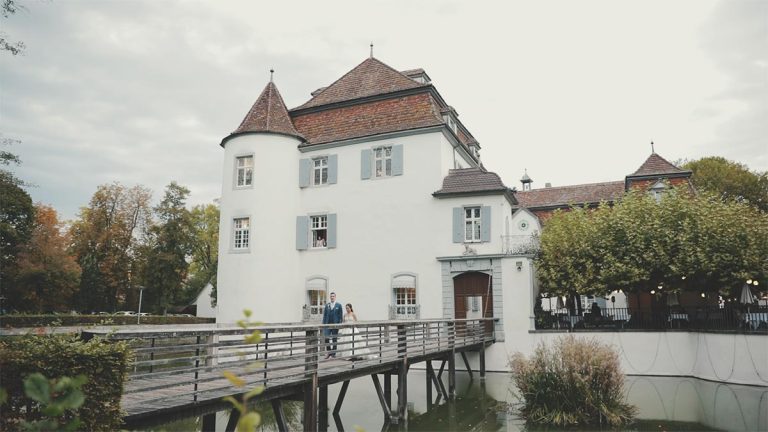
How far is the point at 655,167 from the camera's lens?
89.5 feet

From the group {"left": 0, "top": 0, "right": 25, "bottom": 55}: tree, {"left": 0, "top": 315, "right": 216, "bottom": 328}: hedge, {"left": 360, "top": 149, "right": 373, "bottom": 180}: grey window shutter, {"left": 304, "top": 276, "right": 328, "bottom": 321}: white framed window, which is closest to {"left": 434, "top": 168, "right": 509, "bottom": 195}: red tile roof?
{"left": 360, "top": 149, "right": 373, "bottom": 180}: grey window shutter

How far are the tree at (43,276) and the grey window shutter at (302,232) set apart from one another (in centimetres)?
1991

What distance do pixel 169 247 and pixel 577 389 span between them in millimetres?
33653

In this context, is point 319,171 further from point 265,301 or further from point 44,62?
point 44,62

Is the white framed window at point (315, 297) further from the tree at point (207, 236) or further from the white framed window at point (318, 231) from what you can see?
the tree at point (207, 236)

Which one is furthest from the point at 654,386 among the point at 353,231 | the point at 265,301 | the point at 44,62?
the point at 44,62

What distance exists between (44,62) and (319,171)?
13.6 metres

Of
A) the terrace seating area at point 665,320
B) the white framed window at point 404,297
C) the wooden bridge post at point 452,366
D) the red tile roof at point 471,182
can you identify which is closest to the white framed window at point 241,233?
the white framed window at point 404,297

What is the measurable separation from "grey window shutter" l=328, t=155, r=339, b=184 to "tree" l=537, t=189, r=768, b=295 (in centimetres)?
837

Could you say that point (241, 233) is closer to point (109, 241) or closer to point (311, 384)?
point (311, 384)

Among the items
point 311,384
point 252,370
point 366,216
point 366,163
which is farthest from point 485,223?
point 252,370

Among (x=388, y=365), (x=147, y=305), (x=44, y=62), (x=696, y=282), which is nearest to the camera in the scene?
(x=44, y=62)

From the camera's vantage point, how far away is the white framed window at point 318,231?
2194cm

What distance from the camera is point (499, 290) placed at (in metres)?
19.4
